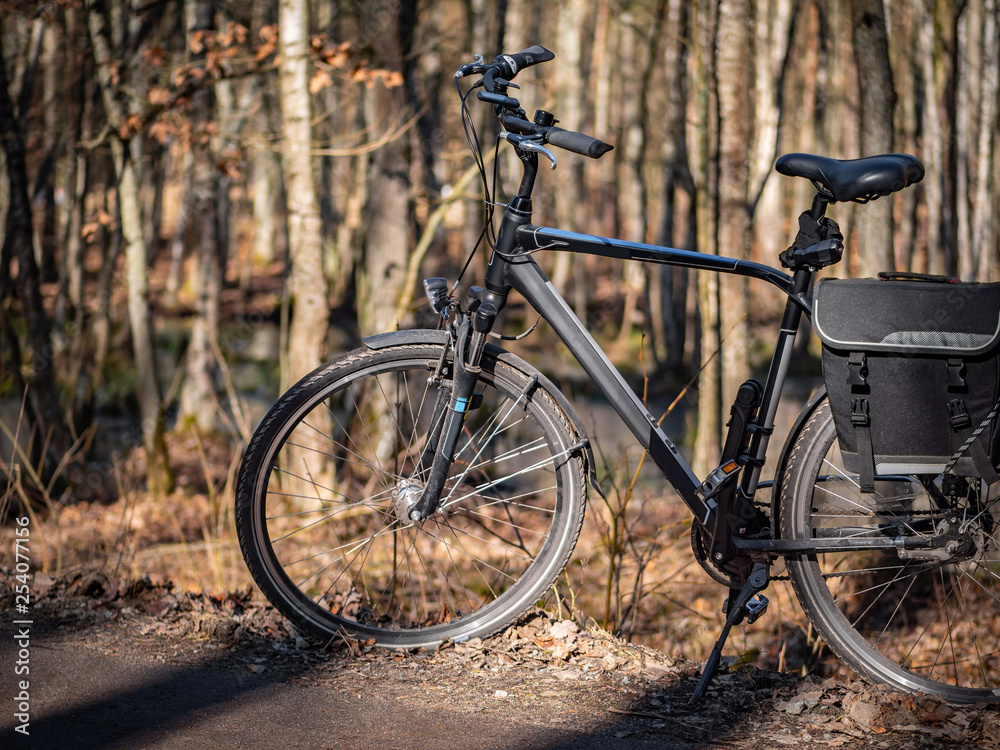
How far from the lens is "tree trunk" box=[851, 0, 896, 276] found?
211 inches

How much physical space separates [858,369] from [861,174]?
22.6 inches

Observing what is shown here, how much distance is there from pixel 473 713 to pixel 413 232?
6467mm

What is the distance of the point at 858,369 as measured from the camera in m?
2.62

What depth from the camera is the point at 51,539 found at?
723 cm

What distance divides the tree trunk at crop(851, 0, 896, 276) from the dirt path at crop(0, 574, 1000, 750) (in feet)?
10.8

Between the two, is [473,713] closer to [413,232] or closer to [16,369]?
[16,369]

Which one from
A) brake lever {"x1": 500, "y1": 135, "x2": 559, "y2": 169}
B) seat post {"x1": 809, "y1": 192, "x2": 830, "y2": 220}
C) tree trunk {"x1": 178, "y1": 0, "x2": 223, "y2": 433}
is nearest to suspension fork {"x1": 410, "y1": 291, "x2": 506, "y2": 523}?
brake lever {"x1": 500, "y1": 135, "x2": 559, "y2": 169}

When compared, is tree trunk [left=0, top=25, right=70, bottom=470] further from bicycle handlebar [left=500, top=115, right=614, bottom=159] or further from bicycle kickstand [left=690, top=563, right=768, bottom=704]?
bicycle kickstand [left=690, top=563, right=768, bottom=704]

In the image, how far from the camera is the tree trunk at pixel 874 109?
536 cm

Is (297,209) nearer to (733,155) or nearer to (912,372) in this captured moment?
(733,155)

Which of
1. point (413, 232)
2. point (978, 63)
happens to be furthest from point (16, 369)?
point (978, 63)

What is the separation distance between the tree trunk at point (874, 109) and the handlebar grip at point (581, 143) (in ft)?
10.7

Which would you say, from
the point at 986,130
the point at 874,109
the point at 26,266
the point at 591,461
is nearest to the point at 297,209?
the point at 26,266

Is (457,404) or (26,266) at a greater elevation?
(26,266)
